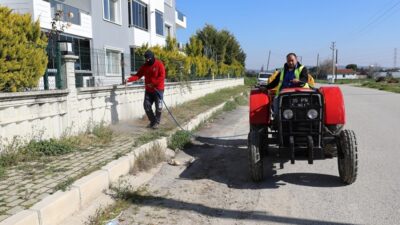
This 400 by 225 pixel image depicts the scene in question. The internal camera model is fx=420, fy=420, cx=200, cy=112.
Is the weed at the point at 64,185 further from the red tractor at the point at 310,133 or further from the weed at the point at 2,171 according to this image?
the red tractor at the point at 310,133

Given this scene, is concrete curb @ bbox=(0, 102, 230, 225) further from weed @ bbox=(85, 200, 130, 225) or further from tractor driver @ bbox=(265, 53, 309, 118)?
tractor driver @ bbox=(265, 53, 309, 118)

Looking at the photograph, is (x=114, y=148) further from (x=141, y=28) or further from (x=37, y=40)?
(x=141, y=28)

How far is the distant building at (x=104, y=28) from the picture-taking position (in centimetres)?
1177

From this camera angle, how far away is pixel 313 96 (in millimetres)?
6039

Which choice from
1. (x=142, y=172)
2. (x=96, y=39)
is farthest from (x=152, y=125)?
(x=96, y=39)

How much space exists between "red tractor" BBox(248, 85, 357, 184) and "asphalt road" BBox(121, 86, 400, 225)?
1.28 feet

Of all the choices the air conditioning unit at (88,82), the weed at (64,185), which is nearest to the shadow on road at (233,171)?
the weed at (64,185)

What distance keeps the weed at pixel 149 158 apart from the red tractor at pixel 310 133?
1976mm

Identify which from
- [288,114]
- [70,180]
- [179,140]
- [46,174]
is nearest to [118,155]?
[46,174]

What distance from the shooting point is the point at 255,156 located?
615 cm

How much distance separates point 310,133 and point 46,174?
3.74 metres

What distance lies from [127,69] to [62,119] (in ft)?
23.4

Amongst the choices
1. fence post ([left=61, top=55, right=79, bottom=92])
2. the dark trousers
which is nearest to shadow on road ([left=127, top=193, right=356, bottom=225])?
fence post ([left=61, top=55, right=79, bottom=92])

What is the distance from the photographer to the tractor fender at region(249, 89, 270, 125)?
266 inches
